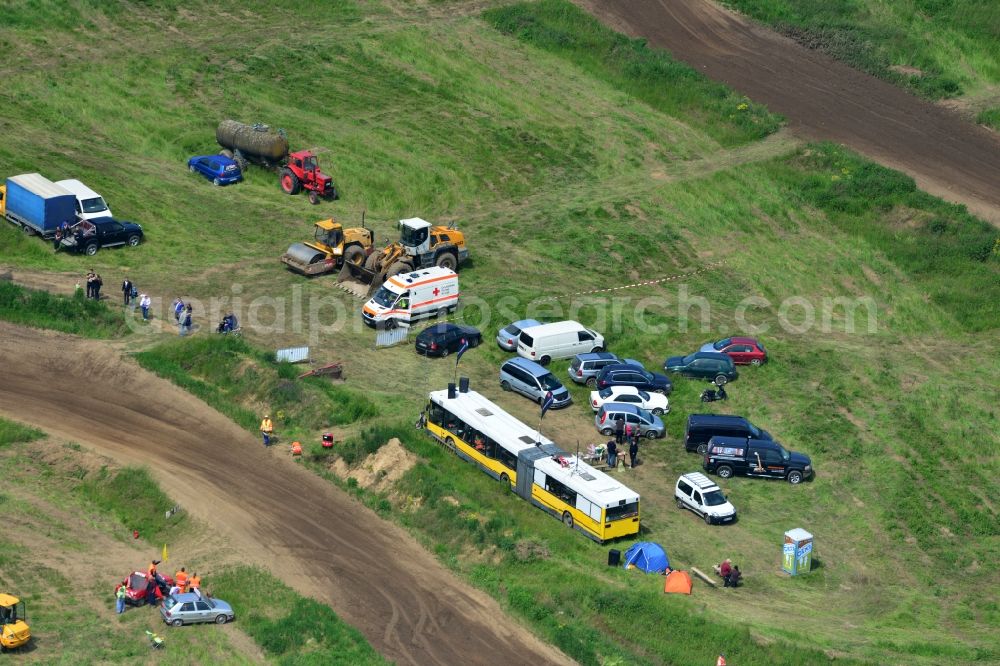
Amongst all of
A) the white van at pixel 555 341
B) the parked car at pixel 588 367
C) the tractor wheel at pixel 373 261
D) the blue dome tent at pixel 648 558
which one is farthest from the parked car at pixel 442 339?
the blue dome tent at pixel 648 558

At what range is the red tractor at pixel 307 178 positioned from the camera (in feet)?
267

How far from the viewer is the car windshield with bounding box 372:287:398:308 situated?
224 feet

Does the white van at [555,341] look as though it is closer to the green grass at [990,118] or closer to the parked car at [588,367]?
the parked car at [588,367]

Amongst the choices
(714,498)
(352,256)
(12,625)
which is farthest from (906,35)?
(12,625)

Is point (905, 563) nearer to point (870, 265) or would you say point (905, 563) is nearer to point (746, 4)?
point (870, 265)

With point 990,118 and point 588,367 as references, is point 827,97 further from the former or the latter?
point 588,367

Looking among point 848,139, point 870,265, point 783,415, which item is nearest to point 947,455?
point 783,415

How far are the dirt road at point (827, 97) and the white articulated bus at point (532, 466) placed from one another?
4248 centimetres

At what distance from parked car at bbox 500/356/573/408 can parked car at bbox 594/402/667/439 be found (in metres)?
2.04

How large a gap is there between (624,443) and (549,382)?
15.4ft

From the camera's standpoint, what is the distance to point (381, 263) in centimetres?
7162

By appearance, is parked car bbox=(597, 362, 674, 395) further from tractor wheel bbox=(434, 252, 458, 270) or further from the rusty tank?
the rusty tank

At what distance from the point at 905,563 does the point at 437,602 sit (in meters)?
20.0

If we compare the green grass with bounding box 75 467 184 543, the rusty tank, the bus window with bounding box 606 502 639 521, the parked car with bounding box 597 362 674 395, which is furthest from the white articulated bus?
the rusty tank
